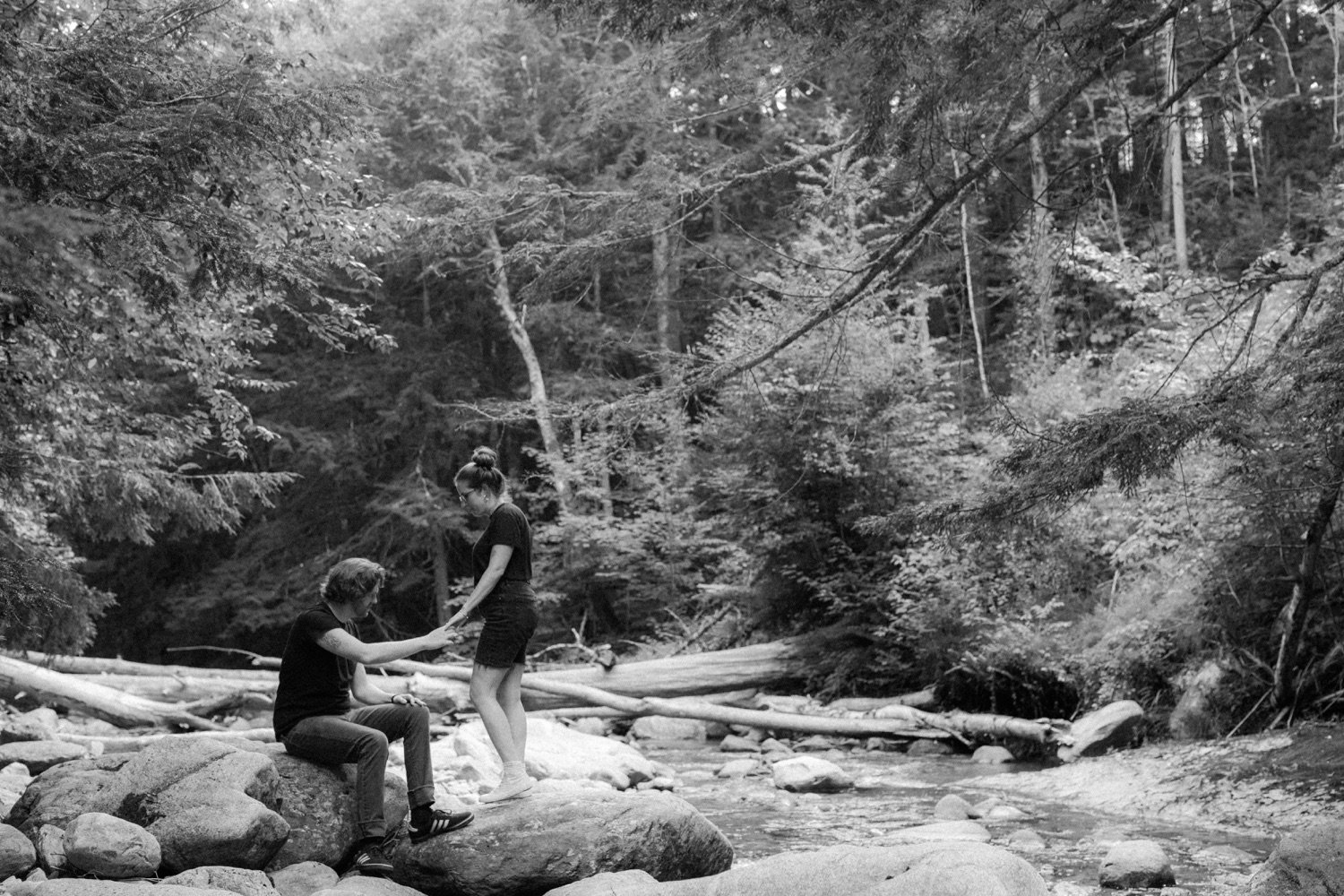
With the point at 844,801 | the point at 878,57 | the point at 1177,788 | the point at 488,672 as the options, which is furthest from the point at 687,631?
the point at 878,57

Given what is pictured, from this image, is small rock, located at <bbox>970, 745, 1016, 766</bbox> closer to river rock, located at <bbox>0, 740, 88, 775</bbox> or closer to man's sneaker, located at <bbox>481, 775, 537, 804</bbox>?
man's sneaker, located at <bbox>481, 775, 537, 804</bbox>

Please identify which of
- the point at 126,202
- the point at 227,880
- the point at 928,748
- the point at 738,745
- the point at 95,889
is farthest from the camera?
the point at 738,745

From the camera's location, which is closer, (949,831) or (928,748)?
(949,831)

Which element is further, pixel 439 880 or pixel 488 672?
pixel 488 672

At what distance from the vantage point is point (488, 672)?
219 inches

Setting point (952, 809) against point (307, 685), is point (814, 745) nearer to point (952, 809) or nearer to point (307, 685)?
point (952, 809)

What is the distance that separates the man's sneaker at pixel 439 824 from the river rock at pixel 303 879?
15.2 inches

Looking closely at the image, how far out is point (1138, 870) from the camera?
19.2 ft

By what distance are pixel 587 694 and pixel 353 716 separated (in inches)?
303

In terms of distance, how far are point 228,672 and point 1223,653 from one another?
1222 cm

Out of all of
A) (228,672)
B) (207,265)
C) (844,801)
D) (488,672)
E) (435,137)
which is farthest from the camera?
(435,137)

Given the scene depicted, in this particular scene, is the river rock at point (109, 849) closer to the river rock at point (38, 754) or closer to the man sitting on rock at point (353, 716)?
the man sitting on rock at point (353, 716)

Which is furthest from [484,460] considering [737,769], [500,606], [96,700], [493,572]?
[96,700]

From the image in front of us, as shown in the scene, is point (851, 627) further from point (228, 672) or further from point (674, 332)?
point (674, 332)
